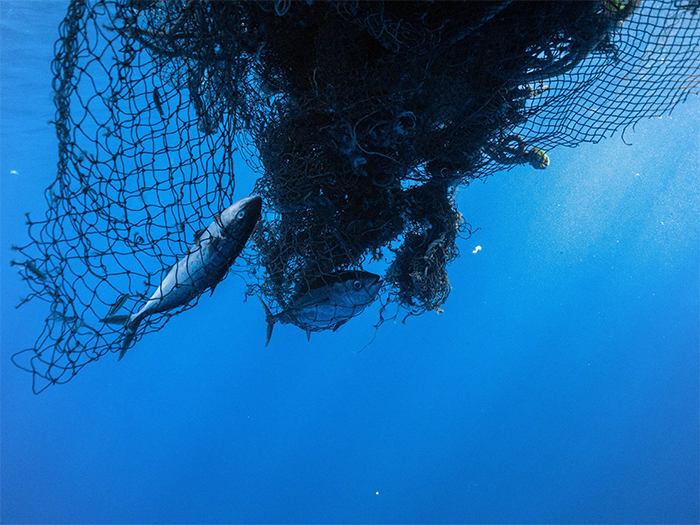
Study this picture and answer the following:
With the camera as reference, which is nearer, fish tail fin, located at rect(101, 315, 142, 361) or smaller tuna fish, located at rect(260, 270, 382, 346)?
fish tail fin, located at rect(101, 315, 142, 361)

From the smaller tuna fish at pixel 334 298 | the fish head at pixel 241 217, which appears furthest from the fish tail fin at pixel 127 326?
the smaller tuna fish at pixel 334 298

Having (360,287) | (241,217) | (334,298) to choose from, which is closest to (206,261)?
(241,217)

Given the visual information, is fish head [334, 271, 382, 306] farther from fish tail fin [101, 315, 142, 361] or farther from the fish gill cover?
fish tail fin [101, 315, 142, 361]

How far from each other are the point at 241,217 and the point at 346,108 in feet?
2.92

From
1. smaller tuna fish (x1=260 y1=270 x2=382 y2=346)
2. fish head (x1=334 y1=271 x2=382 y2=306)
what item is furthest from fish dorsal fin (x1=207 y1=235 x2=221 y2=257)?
fish head (x1=334 y1=271 x2=382 y2=306)

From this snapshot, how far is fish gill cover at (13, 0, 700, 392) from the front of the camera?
222 cm

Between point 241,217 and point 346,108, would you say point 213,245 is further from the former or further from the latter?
point 346,108

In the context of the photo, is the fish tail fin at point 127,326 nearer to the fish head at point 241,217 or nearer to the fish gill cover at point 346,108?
the fish gill cover at point 346,108

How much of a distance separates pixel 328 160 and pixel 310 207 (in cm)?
34

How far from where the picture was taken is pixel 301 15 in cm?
234

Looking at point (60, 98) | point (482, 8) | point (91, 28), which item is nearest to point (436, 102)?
point (482, 8)

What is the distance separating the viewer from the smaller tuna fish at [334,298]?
2.80 metres

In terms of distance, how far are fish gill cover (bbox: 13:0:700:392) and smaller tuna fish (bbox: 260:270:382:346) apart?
4.0 inches

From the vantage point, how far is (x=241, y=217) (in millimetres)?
2254
